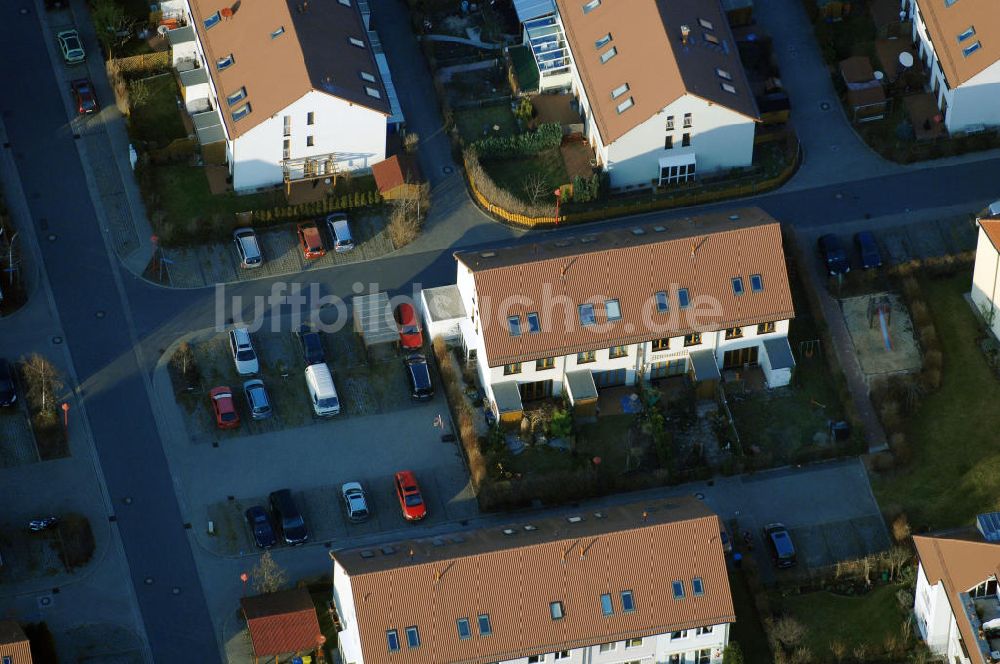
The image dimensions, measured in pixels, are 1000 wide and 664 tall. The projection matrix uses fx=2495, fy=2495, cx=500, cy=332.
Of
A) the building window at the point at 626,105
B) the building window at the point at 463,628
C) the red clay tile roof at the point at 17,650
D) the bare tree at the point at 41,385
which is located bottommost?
the building window at the point at 463,628

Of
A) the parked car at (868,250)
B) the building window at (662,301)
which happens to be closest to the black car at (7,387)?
the building window at (662,301)

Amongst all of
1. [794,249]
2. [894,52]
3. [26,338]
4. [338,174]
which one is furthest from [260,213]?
[894,52]

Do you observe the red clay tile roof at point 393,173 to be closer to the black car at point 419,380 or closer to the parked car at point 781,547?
the black car at point 419,380

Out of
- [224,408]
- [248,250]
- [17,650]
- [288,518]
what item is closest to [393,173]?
[248,250]

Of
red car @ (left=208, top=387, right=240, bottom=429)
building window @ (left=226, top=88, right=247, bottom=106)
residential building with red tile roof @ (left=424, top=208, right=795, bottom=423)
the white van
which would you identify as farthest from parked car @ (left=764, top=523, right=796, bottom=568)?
building window @ (left=226, top=88, right=247, bottom=106)

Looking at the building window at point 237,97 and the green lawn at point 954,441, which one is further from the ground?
the building window at point 237,97

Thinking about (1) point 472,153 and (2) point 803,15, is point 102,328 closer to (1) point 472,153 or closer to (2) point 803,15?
(1) point 472,153
